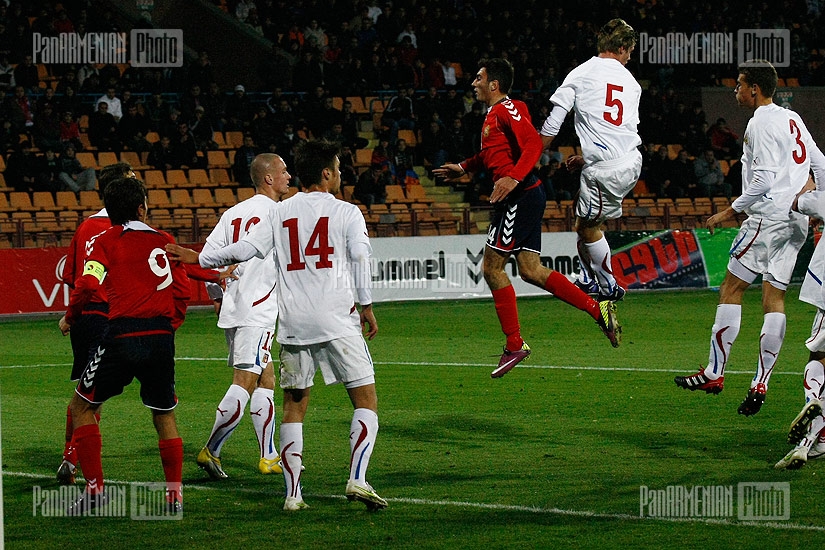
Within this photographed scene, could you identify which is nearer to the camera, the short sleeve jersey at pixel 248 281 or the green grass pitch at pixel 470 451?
the green grass pitch at pixel 470 451

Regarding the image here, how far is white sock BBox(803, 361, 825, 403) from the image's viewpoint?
7938mm

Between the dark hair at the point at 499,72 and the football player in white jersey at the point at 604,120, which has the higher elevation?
the dark hair at the point at 499,72

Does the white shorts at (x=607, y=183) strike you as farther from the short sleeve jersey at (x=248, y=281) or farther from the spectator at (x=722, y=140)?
the spectator at (x=722, y=140)

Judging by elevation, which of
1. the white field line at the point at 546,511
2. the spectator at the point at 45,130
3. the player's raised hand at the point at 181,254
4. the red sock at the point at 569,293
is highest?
the spectator at the point at 45,130

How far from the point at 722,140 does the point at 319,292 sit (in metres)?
23.7

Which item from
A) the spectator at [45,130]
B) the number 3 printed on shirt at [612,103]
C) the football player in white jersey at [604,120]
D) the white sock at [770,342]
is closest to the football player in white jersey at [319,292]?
the football player in white jersey at [604,120]

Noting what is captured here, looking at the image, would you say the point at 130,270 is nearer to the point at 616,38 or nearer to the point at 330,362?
the point at 330,362

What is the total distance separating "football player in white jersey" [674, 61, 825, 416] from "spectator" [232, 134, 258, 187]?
1526 cm

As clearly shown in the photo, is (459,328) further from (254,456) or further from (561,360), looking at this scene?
(254,456)

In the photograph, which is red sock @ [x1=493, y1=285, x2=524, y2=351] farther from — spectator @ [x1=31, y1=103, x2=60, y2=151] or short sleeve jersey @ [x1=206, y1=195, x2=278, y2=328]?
spectator @ [x1=31, y1=103, x2=60, y2=151]

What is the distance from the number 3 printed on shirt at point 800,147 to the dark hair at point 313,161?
11.8 ft

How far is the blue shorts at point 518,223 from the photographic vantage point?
9.14m

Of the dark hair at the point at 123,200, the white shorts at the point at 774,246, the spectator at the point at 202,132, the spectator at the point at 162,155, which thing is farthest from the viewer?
the spectator at the point at 202,132

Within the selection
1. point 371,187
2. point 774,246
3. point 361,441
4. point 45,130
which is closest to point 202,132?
point 45,130
